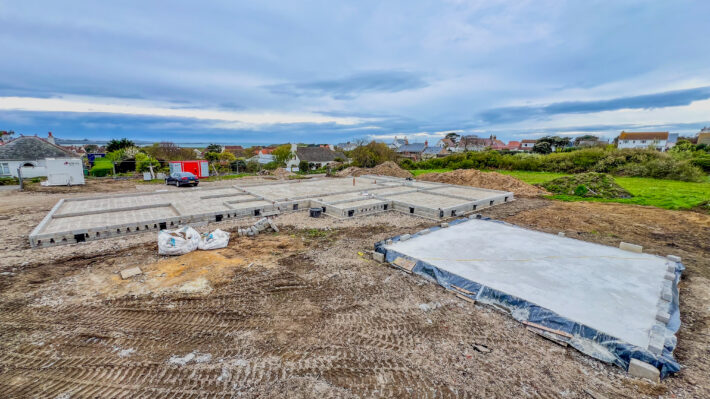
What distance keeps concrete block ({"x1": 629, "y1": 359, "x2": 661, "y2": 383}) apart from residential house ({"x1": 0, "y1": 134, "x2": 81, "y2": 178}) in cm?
3578

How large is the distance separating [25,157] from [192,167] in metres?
15.0

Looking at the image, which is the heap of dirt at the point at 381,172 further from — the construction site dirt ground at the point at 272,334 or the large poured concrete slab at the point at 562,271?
the construction site dirt ground at the point at 272,334

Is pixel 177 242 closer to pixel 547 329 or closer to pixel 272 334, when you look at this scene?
pixel 272 334

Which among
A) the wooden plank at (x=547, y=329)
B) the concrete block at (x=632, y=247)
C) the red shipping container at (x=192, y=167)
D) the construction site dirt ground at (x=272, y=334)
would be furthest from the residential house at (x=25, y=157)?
the concrete block at (x=632, y=247)

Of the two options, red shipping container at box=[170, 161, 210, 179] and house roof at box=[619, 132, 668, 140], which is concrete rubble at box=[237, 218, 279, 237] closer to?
red shipping container at box=[170, 161, 210, 179]

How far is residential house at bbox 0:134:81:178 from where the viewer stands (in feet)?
80.1

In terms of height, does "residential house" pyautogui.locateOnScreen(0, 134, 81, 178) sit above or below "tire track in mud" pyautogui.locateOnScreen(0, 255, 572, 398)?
above

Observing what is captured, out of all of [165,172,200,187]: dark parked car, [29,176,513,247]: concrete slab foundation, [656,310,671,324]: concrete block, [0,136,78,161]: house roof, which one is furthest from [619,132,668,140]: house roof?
[0,136,78,161]: house roof

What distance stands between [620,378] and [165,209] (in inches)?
563

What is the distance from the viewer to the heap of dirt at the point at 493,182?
1809 centimetres

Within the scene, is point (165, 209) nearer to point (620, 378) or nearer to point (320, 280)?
point (320, 280)

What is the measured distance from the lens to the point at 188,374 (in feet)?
12.2

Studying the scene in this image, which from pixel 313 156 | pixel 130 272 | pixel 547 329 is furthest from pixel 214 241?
pixel 313 156

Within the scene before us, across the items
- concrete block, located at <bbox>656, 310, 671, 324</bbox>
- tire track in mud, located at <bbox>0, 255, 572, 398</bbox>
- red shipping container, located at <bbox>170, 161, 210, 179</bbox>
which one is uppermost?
red shipping container, located at <bbox>170, 161, 210, 179</bbox>
